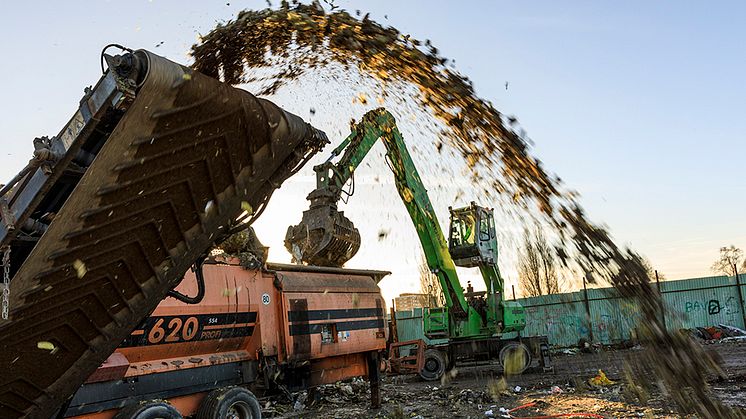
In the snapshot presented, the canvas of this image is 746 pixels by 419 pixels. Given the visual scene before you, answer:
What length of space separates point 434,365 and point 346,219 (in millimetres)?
7222

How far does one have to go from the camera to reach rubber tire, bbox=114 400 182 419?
632 centimetres

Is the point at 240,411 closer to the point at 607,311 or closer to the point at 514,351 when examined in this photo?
the point at 514,351

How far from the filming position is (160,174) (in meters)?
3.65

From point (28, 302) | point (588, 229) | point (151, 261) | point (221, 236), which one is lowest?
point (28, 302)

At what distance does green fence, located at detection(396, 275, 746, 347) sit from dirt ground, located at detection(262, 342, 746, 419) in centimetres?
857

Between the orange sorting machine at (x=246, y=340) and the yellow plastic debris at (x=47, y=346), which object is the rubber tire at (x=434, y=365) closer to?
the orange sorting machine at (x=246, y=340)

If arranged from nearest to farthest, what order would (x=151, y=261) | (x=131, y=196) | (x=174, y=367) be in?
(x=131, y=196) < (x=151, y=261) < (x=174, y=367)

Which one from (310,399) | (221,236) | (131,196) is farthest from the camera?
(310,399)

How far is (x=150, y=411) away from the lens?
6438mm

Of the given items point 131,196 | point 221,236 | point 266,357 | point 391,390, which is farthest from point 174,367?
point 391,390

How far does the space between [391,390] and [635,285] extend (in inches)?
344

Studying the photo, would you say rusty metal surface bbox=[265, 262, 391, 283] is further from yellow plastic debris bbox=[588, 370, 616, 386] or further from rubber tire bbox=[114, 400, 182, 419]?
yellow plastic debris bbox=[588, 370, 616, 386]

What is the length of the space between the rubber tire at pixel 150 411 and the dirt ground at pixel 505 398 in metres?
3.92

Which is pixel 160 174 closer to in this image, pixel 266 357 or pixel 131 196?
pixel 131 196
